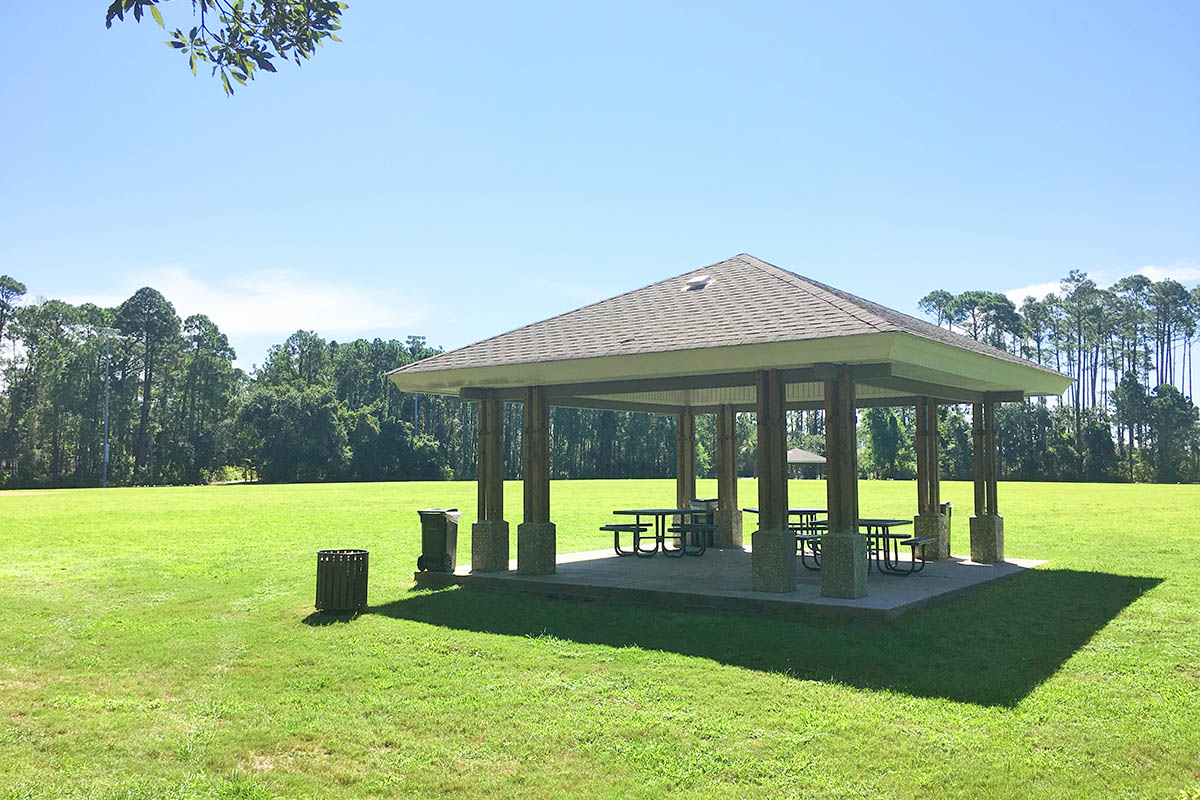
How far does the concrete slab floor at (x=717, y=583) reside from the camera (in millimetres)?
11062

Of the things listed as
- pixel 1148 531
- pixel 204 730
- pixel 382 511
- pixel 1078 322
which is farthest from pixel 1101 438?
pixel 204 730

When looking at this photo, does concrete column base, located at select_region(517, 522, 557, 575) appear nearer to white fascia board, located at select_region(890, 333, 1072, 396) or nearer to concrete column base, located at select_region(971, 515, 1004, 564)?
white fascia board, located at select_region(890, 333, 1072, 396)

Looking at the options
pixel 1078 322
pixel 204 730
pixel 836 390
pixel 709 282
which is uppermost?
pixel 1078 322

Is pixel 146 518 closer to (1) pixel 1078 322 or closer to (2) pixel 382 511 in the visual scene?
(2) pixel 382 511

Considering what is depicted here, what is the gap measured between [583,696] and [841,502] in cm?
478

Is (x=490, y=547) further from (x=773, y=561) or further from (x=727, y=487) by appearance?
(x=727, y=487)

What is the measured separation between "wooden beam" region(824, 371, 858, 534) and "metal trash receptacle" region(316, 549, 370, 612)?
5.86m

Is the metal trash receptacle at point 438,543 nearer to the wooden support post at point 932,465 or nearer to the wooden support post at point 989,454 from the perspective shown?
the wooden support post at point 932,465

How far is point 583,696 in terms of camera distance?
793 centimetres

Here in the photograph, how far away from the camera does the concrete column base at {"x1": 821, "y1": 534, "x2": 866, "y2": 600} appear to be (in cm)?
1117

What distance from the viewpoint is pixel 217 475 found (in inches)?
3046

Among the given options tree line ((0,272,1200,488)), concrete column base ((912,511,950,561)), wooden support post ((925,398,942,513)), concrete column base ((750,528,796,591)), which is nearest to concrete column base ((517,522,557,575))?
concrete column base ((750,528,796,591))

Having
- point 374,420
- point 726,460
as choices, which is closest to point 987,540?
point 726,460

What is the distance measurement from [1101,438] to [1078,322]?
25.1 m
